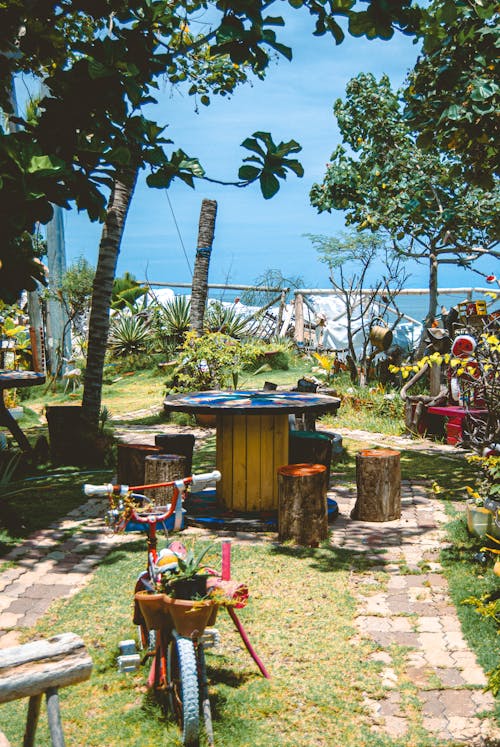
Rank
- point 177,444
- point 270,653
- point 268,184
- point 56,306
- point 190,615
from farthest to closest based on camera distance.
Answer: point 56,306
point 177,444
point 268,184
point 270,653
point 190,615

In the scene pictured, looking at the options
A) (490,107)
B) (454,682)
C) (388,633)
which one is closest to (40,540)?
(388,633)

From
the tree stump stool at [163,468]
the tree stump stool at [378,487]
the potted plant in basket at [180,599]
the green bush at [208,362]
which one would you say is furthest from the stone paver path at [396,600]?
the green bush at [208,362]

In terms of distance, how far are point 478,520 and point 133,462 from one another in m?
3.19

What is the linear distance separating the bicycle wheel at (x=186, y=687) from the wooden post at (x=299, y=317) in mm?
15937

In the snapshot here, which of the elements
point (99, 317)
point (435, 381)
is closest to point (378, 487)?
point (435, 381)

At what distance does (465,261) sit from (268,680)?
33.5 ft

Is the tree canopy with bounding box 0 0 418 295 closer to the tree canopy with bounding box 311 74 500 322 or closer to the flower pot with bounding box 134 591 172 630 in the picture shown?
the flower pot with bounding box 134 591 172 630

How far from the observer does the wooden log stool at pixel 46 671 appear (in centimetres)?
205

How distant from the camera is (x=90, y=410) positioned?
908 centimetres

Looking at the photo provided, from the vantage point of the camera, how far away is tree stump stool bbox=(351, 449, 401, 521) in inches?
255

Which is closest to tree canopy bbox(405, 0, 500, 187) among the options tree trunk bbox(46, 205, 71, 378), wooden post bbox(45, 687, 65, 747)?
wooden post bbox(45, 687, 65, 747)

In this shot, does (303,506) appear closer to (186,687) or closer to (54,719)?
(186,687)

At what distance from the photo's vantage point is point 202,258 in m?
13.1

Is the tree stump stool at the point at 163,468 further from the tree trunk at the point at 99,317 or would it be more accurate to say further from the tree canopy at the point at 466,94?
the tree canopy at the point at 466,94
